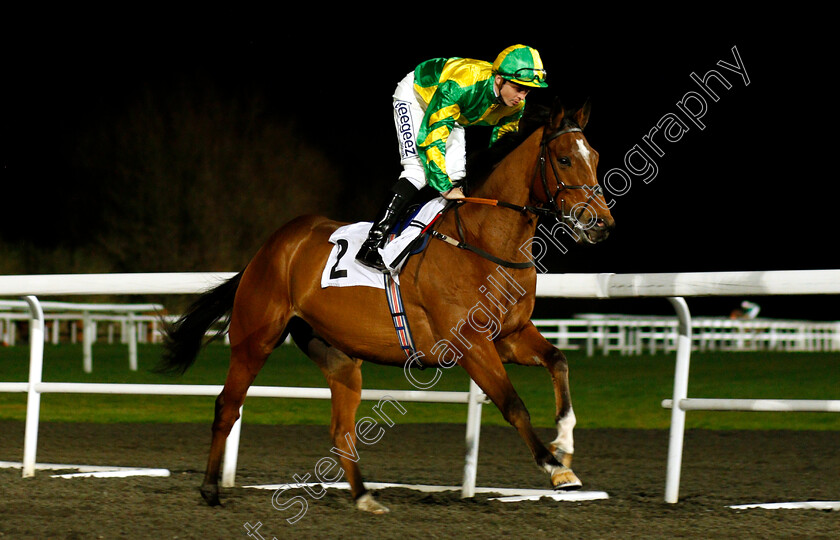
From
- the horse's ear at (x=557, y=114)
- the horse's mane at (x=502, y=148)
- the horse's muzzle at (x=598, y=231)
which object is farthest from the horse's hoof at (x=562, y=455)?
the horse's ear at (x=557, y=114)

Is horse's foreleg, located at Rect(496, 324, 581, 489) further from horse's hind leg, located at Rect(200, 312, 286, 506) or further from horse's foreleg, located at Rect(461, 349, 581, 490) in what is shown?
horse's hind leg, located at Rect(200, 312, 286, 506)

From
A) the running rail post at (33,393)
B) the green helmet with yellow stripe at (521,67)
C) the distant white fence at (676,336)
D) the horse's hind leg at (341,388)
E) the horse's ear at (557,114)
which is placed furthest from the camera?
the distant white fence at (676,336)

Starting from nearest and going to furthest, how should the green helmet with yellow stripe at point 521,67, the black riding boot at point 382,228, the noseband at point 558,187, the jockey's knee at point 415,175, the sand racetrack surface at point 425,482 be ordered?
the sand racetrack surface at point 425,482 < the noseband at point 558,187 < the green helmet with yellow stripe at point 521,67 < the black riding boot at point 382,228 < the jockey's knee at point 415,175

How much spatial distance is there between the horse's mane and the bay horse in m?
0.02

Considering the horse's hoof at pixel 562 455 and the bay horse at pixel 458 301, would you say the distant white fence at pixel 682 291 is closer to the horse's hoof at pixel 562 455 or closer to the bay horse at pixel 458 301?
the bay horse at pixel 458 301

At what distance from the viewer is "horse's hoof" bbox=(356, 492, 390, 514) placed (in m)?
3.84

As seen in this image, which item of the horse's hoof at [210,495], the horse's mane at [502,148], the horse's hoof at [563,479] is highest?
the horse's mane at [502,148]

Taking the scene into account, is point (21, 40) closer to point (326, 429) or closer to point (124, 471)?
point (326, 429)

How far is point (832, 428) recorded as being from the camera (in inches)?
326

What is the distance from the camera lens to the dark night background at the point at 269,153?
25.4 metres

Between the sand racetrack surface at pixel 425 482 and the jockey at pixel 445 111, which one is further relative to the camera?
the jockey at pixel 445 111

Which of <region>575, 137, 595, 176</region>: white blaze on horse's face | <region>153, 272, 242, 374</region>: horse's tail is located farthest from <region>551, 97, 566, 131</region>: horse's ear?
<region>153, 272, 242, 374</region>: horse's tail

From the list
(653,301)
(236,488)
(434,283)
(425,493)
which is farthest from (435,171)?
(653,301)

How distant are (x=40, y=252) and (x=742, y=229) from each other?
18.9m
